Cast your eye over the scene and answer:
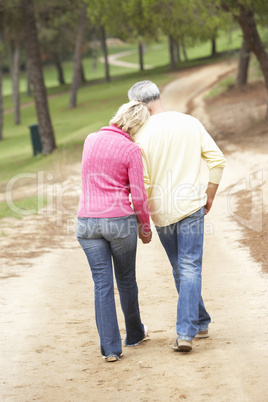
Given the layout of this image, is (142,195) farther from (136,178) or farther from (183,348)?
(183,348)

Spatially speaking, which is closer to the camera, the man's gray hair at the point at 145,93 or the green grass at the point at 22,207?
the man's gray hair at the point at 145,93

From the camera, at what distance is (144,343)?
553 centimetres

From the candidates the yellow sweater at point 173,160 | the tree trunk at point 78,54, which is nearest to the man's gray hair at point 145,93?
the yellow sweater at point 173,160

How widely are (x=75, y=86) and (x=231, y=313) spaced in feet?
124

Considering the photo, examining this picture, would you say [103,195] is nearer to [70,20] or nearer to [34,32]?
[34,32]

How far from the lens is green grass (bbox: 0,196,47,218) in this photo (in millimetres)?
12562

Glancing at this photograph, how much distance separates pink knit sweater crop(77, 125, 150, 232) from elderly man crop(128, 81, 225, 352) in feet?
0.57

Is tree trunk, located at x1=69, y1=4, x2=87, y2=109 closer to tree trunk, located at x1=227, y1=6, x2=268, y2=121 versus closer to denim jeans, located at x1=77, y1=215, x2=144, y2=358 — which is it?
tree trunk, located at x1=227, y1=6, x2=268, y2=121

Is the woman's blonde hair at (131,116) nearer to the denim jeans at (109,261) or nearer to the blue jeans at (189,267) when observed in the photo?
the denim jeans at (109,261)

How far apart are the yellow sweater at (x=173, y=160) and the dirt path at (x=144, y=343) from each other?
1147 millimetres

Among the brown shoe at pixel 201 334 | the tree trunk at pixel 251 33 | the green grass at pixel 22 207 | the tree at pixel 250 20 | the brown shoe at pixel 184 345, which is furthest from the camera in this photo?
the tree trunk at pixel 251 33

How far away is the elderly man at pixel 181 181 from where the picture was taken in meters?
4.88

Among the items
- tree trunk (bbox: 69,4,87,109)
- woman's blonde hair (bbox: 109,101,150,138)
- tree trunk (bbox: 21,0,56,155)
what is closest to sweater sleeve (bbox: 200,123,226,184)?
woman's blonde hair (bbox: 109,101,150,138)

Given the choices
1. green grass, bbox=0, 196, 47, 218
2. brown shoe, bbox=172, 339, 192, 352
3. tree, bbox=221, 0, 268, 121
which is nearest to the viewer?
brown shoe, bbox=172, 339, 192, 352
